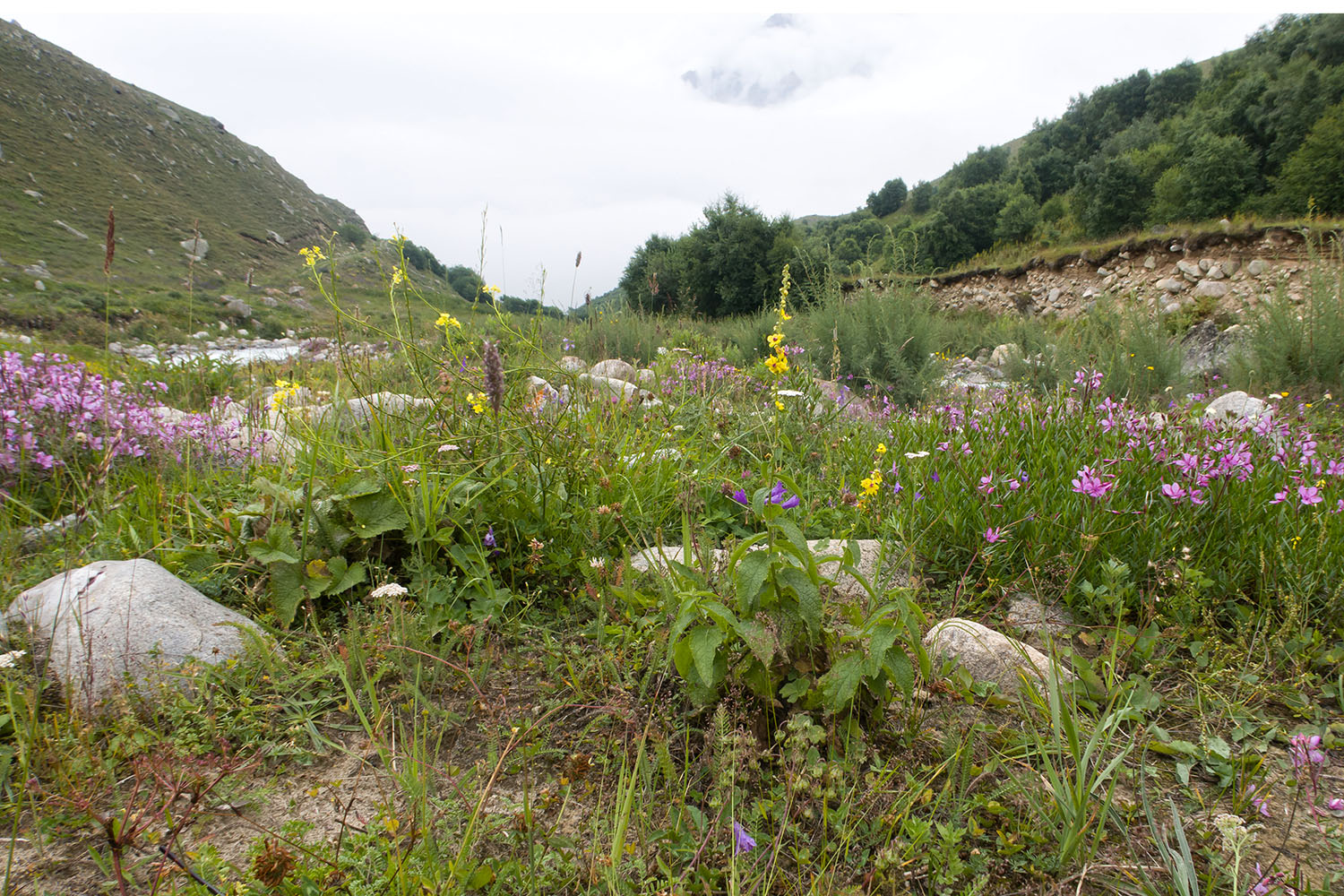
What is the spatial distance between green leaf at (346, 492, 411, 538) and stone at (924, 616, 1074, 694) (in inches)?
67.4

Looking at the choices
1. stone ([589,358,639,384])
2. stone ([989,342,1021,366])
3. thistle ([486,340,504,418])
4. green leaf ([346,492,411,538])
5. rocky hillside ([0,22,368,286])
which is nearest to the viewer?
thistle ([486,340,504,418])

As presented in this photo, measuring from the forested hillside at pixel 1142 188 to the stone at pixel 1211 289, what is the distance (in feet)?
19.4

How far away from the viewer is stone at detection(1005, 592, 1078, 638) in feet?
6.39

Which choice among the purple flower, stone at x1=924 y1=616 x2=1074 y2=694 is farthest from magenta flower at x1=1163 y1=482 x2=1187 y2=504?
the purple flower

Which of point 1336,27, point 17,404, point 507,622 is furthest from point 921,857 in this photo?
point 1336,27

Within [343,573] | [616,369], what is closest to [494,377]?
[343,573]

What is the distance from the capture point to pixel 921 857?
3.62 feet

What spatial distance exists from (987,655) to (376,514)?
1974mm

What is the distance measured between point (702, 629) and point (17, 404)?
330 cm

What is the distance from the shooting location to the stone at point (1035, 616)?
1.95 metres

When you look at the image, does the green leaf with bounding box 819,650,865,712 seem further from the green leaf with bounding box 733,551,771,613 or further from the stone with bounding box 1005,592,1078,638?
the stone with bounding box 1005,592,1078,638

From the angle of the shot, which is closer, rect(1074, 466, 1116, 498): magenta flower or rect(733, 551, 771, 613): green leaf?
rect(733, 551, 771, 613): green leaf

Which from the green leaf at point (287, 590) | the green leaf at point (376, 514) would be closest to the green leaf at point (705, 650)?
the green leaf at point (376, 514)

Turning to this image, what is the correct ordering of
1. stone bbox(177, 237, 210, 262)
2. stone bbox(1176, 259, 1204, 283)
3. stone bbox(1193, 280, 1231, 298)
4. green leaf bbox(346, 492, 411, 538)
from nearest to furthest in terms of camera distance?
1. green leaf bbox(346, 492, 411, 538)
2. stone bbox(177, 237, 210, 262)
3. stone bbox(1193, 280, 1231, 298)
4. stone bbox(1176, 259, 1204, 283)
